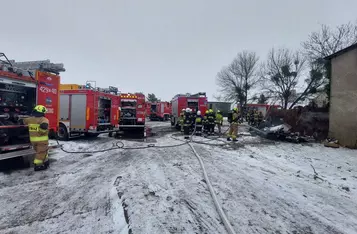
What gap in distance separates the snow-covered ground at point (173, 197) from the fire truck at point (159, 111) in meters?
25.1

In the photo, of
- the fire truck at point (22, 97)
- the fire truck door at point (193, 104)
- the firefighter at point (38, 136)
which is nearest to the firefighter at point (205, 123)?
the fire truck door at point (193, 104)

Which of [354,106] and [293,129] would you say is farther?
[293,129]

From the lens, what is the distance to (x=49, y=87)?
6.54 m

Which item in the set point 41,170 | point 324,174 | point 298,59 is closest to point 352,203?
point 324,174

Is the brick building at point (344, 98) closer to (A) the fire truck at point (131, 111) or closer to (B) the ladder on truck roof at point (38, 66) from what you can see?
(A) the fire truck at point (131, 111)

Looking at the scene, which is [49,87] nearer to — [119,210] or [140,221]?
[119,210]

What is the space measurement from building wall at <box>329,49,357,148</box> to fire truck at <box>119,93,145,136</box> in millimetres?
10151

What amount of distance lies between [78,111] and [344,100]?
12.4 m

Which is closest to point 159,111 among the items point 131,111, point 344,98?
point 131,111

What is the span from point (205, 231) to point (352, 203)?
294cm

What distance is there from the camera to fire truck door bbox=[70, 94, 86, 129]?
9.84 meters

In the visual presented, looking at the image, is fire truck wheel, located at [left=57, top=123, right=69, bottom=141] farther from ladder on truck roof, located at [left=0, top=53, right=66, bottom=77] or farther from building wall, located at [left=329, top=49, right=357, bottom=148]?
building wall, located at [left=329, top=49, right=357, bottom=148]

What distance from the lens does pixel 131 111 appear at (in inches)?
516

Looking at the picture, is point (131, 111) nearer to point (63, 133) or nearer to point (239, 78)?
point (63, 133)
